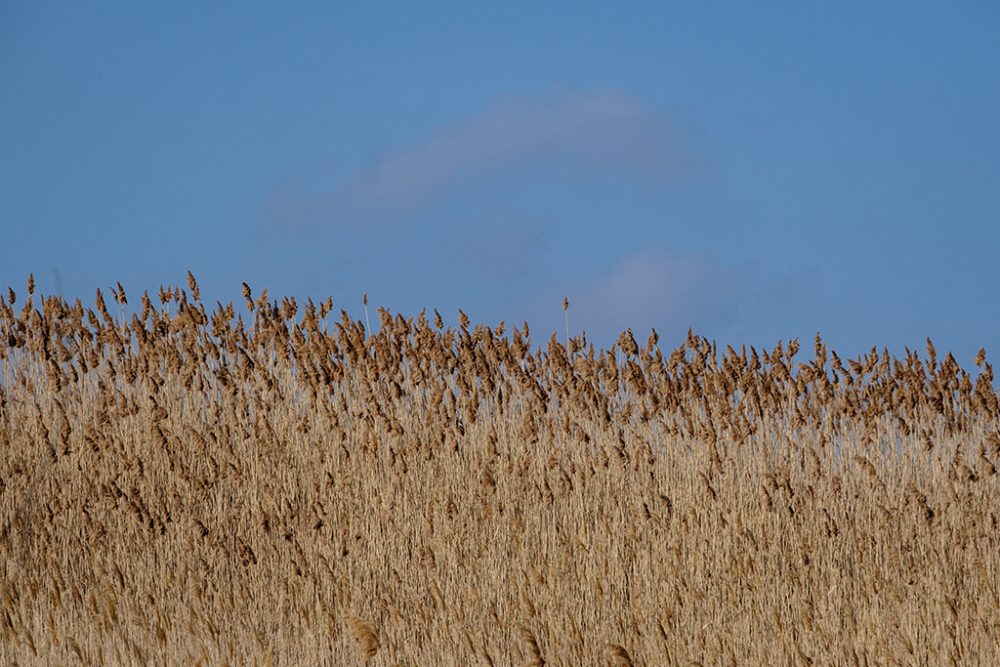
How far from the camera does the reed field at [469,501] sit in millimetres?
6539

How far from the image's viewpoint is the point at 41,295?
11031mm

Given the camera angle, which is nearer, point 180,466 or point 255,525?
point 255,525

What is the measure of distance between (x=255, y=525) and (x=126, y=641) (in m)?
2.34

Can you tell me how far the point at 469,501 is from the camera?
27.8ft

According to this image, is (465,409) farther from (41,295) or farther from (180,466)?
(41,295)

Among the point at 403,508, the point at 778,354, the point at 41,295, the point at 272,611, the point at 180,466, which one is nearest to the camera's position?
the point at 272,611

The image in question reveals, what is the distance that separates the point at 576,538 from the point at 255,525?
7.78 feet

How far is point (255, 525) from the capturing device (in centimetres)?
842

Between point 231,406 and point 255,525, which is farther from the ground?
point 231,406

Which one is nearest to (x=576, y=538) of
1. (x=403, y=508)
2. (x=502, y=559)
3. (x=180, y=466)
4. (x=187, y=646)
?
(x=502, y=559)

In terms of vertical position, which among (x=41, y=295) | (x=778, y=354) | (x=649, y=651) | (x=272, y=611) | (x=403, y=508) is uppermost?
(x=41, y=295)

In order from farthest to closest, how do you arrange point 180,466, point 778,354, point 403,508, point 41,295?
point 41,295, point 778,354, point 180,466, point 403,508

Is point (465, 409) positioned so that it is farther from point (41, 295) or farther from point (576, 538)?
point (41, 295)

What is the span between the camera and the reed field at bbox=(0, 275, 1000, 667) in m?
6.54
